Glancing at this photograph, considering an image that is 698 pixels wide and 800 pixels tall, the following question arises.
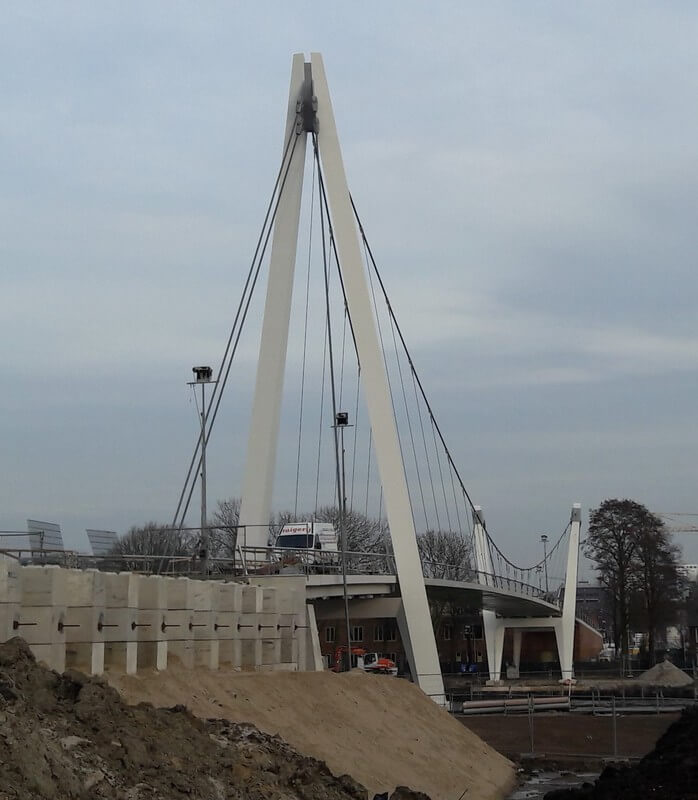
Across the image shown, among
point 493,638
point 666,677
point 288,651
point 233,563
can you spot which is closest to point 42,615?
point 288,651

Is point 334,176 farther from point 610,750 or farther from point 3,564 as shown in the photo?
point 3,564

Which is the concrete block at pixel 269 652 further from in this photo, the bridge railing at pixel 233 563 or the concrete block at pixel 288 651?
the bridge railing at pixel 233 563

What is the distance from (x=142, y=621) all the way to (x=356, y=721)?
6.14 meters

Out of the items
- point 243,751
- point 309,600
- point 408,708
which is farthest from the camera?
point 309,600

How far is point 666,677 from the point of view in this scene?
213ft

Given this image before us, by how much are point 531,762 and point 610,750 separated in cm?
385

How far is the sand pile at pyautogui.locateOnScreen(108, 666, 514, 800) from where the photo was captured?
23266 millimetres

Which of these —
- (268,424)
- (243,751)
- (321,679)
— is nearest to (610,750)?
(321,679)

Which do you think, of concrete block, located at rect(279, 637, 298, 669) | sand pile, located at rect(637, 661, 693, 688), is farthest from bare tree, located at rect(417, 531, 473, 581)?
concrete block, located at rect(279, 637, 298, 669)

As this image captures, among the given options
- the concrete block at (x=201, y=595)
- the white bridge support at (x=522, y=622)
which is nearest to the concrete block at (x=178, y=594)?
the concrete block at (x=201, y=595)

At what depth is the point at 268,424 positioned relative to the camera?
1614 inches

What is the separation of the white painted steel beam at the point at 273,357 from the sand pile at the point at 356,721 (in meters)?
8.69

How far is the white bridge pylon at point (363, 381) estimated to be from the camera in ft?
133

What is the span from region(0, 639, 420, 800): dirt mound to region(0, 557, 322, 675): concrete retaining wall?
8.43ft
